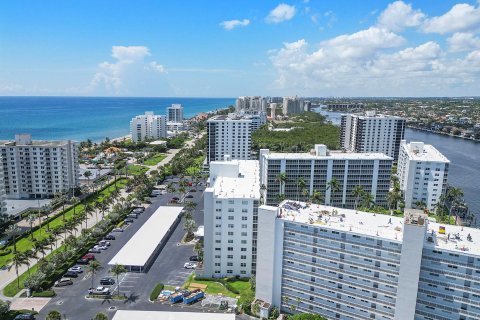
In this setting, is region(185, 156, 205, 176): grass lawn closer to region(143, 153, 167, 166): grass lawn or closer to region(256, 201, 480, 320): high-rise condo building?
region(143, 153, 167, 166): grass lawn

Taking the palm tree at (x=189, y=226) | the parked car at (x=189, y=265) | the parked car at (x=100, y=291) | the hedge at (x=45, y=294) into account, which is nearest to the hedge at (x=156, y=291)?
the parked car at (x=100, y=291)

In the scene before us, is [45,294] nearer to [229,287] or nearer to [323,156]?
[229,287]

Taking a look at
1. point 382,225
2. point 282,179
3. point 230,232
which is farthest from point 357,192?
point 382,225

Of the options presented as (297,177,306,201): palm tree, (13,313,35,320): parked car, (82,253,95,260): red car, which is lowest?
(13,313,35,320): parked car

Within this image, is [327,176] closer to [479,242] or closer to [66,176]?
[479,242]

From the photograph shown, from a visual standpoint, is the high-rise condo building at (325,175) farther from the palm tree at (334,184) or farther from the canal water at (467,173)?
the canal water at (467,173)

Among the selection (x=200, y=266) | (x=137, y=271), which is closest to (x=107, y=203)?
(x=137, y=271)

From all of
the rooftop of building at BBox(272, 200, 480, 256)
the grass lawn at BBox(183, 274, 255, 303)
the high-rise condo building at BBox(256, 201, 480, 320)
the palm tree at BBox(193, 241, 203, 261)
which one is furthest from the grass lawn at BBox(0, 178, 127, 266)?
the rooftop of building at BBox(272, 200, 480, 256)
